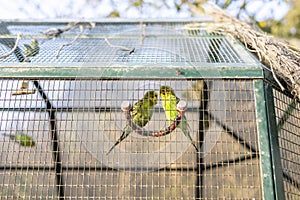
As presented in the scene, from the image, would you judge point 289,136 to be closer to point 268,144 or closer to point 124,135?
point 268,144

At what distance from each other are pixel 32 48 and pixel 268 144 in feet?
5.06

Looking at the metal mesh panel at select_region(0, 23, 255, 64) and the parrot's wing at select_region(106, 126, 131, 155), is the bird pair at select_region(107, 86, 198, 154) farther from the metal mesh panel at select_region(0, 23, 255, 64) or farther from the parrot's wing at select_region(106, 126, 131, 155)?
the metal mesh panel at select_region(0, 23, 255, 64)

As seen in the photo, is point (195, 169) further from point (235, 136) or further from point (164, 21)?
point (164, 21)

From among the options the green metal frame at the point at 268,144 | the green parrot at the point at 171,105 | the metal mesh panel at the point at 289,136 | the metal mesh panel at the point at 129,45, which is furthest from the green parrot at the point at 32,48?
the metal mesh panel at the point at 289,136

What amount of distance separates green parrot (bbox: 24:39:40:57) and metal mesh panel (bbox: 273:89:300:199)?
142 centimetres

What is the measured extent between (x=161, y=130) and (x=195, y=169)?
1458 mm

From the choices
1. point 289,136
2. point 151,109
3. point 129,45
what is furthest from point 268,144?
point 129,45

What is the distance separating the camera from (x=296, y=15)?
726 cm

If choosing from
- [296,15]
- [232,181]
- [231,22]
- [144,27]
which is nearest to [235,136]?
[232,181]

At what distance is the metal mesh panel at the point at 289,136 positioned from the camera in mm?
1987

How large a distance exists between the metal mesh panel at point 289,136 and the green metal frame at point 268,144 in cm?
18

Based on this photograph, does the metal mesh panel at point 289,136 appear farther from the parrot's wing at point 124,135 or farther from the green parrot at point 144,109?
the parrot's wing at point 124,135

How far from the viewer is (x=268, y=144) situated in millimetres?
1717

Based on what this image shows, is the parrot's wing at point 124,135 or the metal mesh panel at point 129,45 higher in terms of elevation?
the metal mesh panel at point 129,45
